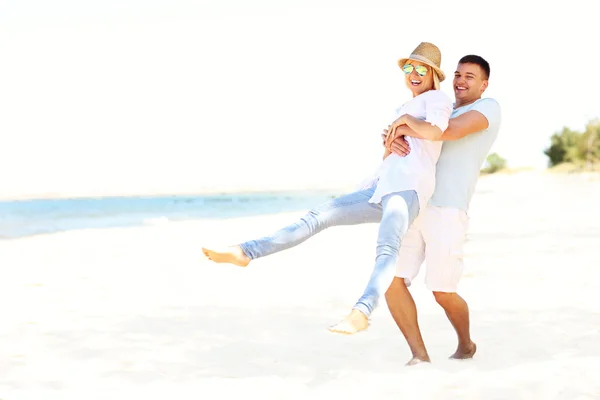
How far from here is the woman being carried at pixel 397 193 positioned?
12.3ft

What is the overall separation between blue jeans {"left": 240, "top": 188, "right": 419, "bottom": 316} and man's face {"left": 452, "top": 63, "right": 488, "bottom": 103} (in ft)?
2.40

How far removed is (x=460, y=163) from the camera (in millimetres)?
4027

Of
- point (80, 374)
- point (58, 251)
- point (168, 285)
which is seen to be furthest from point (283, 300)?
point (58, 251)

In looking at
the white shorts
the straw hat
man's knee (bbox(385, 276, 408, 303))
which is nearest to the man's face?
the straw hat

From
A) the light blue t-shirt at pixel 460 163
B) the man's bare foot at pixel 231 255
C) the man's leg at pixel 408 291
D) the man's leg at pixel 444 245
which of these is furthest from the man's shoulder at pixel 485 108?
the man's bare foot at pixel 231 255

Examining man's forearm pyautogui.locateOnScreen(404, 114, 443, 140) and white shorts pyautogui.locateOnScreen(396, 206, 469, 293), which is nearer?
man's forearm pyautogui.locateOnScreen(404, 114, 443, 140)

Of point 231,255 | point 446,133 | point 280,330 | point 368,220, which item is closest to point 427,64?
point 446,133

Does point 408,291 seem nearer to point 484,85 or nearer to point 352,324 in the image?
point 352,324

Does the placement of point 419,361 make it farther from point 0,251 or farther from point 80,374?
point 0,251

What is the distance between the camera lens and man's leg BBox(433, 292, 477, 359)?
167 inches

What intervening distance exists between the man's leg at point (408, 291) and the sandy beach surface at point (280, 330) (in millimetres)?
153

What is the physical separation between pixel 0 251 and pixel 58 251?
133 cm

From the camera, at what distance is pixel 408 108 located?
157 inches

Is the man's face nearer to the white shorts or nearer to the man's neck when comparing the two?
the man's neck
